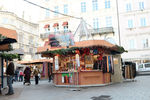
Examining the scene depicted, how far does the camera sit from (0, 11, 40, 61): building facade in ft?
137

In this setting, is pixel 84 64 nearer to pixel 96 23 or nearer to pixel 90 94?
pixel 90 94

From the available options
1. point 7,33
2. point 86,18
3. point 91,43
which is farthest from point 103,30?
point 7,33

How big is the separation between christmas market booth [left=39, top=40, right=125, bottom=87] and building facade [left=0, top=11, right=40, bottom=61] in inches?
1149

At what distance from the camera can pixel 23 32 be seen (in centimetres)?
4653

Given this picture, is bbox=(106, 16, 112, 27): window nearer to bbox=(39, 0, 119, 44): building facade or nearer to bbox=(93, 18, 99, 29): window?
bbox=(39, 0, 119, 44): building facade

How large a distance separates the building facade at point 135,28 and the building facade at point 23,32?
72.2ft

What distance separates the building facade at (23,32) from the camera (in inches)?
1644

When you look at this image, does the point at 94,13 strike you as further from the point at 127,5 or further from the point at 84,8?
the point at 127,5

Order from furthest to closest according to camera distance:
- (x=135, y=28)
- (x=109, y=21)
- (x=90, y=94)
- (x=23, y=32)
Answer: (x=23, y=32) → (x=109, y=21) → (x=135, y=28) → (x=90, y=94)

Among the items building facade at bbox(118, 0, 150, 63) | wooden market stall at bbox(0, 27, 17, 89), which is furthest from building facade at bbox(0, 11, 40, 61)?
wooden market stall at bbox(0, 27, 17, 89)

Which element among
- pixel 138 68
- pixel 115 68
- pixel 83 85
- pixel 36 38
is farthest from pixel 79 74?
pixel 36 38

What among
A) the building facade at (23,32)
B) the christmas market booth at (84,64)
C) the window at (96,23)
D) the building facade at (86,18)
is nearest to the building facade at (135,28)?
the building facade at (86,18)

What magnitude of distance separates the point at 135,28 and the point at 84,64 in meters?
21.1

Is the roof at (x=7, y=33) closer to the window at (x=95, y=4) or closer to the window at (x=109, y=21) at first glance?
the window at (x=109, y=21)
